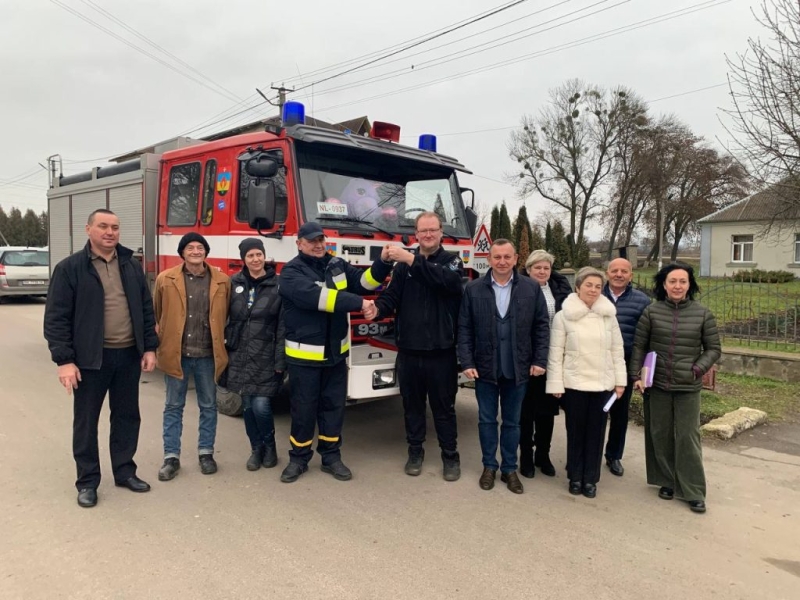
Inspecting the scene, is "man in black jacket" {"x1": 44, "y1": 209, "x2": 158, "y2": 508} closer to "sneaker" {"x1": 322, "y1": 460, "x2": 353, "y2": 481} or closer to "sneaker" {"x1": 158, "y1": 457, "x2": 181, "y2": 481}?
"sneaker" {"x1": 158, "y1": 457, "x2": 181, "y2": 481}

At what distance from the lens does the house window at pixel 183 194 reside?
5.99 metres

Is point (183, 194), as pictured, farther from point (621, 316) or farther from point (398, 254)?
point (621, 316)

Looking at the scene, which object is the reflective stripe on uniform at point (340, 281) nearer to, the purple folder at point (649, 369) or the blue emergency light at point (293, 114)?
the blue emergency light at point (293, 114)

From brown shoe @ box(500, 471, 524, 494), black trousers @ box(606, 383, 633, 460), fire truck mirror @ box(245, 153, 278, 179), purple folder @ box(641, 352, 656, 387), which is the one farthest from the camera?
fire truck mirror @ box(245, 153, 278, 179)

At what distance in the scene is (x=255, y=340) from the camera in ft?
14.4

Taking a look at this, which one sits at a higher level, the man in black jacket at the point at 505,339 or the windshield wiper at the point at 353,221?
the windshield wiper at the point at 353,221

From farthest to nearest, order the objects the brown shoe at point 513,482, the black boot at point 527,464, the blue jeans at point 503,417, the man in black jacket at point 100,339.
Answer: the black boot at point 527,464, the blue jeans at point 503,417, the brown shoe at point 513,482, the man in black jacket at point 100,339

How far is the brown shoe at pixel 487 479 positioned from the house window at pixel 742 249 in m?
32.5

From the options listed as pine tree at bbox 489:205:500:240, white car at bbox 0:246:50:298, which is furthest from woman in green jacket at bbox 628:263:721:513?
pine tree at bbox 489:205:500:240

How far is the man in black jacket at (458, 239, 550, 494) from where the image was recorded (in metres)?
4.16

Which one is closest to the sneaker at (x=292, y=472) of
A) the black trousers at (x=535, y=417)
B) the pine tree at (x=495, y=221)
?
the black trousers at (x=535, y=417)

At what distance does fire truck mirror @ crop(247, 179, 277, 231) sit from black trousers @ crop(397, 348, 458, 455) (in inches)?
61.6

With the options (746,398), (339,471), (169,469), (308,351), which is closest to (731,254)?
(746,398)

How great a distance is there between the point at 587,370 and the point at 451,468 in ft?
4.09
